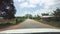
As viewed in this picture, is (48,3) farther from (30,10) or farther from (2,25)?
(2,25)

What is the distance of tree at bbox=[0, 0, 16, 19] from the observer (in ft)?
17.1

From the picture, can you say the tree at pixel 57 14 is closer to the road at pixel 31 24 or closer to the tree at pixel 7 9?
the road at pixel 31 24

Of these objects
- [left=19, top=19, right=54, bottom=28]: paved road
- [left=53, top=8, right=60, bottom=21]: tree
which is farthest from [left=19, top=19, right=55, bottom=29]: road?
[left=53, top=8, right=60, bottom=21]: tree

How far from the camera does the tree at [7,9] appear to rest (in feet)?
17.1

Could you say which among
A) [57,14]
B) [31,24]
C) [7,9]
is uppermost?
[7,9]

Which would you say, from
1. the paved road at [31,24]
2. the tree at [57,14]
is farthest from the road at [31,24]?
the tree at [57,14]

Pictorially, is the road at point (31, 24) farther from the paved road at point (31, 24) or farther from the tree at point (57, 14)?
the tree at point (57, 14)

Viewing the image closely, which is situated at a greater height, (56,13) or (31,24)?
(56,13)

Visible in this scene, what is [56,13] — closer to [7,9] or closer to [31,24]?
[31,24]

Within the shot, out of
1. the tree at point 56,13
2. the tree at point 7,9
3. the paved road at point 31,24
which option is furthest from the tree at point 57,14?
the tree at point 7,9

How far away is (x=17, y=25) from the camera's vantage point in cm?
523

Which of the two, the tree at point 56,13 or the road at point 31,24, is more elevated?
the tree at point 56,13

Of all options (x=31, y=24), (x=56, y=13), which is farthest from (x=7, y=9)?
(x=56, y=13)

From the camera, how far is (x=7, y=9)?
17.3ft
